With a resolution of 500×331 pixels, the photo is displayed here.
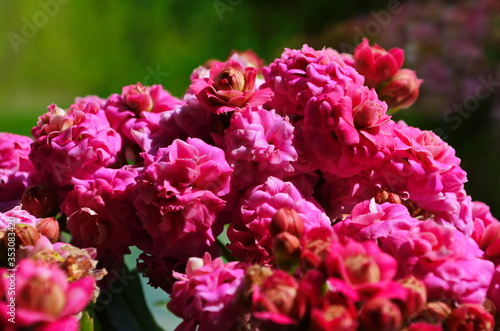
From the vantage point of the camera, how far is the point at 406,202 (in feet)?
1.43

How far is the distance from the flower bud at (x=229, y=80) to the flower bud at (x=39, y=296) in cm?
20

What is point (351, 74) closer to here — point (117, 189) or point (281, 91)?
point (281, 91)

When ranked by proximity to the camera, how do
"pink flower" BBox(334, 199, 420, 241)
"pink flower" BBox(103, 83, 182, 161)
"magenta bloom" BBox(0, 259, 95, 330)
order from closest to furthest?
"magenta bloom" BBox(0, 259, 95, 330) → "pink flower" BBox(334, 199, 420, 241) → "pink flower" BBox(103, 83, 182, 161)

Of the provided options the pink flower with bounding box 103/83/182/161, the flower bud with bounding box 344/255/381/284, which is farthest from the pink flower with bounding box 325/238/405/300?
the pink flower with bounding box 103/83/182/161

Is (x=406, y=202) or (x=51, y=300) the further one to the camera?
(x=406, y=202)

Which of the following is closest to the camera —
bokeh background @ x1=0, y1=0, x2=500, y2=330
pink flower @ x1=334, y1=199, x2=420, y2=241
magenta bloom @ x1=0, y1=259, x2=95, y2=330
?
magenta bloom @ x1=0, y1=259, x2=95, y2=330

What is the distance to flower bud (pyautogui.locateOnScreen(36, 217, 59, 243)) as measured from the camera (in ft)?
1.30

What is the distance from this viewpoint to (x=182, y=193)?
38cm

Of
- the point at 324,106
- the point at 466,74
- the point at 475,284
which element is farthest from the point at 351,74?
the point at 466,74

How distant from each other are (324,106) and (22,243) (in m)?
0.19

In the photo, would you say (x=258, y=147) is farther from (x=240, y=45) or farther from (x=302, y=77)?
(x=240, y=45)

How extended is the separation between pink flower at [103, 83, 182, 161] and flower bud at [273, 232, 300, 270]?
16 centimetres

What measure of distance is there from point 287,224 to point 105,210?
135 mm

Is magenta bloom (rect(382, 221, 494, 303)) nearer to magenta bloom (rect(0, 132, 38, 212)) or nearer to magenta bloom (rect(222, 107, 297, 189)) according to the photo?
magenta bloom (rect(222, 107, 297, 189))
